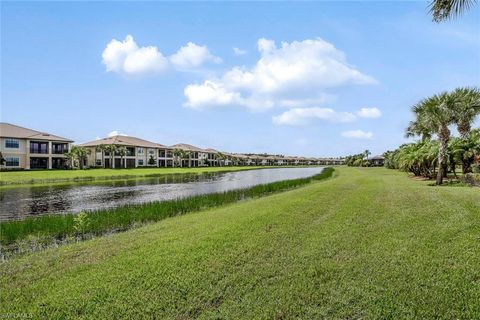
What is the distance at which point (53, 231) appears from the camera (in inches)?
515

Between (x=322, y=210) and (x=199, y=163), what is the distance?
121962 mm

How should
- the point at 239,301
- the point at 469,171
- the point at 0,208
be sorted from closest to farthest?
the point at 239,301
the point at 0,208
the point at 469,171

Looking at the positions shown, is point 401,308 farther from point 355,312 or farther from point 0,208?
point 0,208

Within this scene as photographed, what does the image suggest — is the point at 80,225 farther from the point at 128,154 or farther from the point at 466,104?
the point at 128,154

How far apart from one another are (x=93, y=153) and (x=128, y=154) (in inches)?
366

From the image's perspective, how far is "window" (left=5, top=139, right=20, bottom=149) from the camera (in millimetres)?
62188

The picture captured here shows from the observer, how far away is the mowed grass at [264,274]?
560cm

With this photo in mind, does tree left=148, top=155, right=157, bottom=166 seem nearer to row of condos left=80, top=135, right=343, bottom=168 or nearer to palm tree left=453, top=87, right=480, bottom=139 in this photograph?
row of condos left=80, top=135, right=343, bottom=168

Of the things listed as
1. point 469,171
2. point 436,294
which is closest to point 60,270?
point 436,294

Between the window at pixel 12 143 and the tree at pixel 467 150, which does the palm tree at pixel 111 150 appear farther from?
the tree at pixel 467 150

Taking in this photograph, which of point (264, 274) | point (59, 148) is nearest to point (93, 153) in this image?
point (59, 148)

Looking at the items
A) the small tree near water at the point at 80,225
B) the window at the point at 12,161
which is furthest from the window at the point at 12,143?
the small tree near water at the point at 80,225

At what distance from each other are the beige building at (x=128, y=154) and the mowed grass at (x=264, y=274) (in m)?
80.7

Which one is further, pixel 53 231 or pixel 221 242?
pixel 53 231
